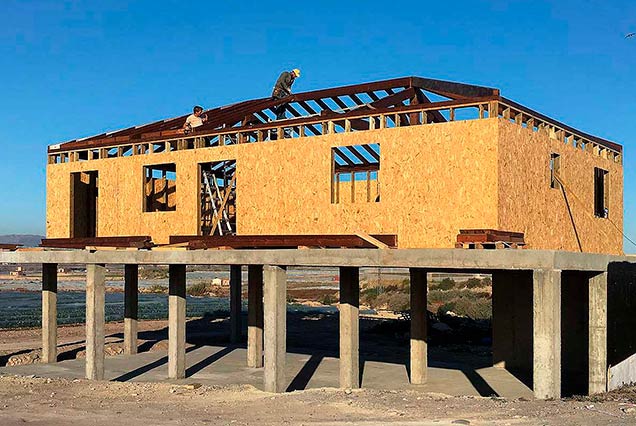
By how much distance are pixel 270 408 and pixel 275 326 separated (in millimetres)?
2435

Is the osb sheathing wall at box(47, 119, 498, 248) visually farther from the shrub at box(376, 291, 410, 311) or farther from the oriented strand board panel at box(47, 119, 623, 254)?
the shrub at box(376, 291, 410, 311)

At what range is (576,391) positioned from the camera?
19969mm

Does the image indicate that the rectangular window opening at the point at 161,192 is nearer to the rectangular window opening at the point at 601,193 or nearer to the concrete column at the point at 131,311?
the concrete column at the point at 131,311

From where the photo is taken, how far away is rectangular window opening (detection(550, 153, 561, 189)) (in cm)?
2058

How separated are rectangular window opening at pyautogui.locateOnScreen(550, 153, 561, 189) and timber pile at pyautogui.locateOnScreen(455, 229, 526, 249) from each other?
12.8ft

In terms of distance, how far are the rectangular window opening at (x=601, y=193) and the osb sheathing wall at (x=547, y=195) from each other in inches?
9.7

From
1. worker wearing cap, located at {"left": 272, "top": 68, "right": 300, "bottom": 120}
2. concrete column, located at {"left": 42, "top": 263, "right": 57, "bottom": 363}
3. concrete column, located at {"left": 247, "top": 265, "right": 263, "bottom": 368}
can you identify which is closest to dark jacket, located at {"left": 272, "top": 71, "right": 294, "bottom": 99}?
worker wearing cap, located at {"left": 272, "top": 68, "right": 300, "bottom": 120}

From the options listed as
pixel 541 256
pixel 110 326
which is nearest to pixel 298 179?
pixel 541 256

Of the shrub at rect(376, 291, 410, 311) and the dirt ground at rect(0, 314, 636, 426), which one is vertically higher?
the dirt ground at rect(0, 314, 636, 426)

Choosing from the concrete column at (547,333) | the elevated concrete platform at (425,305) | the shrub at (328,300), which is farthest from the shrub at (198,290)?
the concrete column at (547,333)

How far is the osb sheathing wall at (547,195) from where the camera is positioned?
18.1 meters

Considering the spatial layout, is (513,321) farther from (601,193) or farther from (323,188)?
(323,188)

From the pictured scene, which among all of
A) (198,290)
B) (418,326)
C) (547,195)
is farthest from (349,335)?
(198,290)

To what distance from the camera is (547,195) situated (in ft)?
66.0
